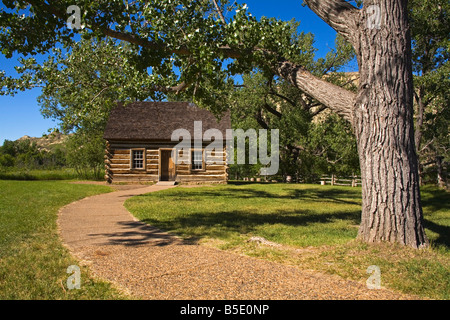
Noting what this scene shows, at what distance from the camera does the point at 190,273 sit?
4836 millimetres

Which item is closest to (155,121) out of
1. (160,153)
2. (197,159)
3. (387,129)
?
(160,153)

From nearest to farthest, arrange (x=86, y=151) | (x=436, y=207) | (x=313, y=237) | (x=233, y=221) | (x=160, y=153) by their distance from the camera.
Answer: (x=313, y=237), (x=233, y=221), (x=436, y=207), (x=160, y=153), (x=86, y=151)

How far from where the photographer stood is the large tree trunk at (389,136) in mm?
5770

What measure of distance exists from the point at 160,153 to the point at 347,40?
19.7m

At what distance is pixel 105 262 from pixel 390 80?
590 cm

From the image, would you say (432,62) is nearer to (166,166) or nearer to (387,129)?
(387,129)

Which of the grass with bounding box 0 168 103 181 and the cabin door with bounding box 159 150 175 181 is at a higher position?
the cabin door with bounding box 159 150 175 181

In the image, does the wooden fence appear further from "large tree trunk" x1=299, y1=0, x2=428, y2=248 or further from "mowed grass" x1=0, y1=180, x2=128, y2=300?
"mowed grass" x1=0, y1=180, x2=128, y2=300

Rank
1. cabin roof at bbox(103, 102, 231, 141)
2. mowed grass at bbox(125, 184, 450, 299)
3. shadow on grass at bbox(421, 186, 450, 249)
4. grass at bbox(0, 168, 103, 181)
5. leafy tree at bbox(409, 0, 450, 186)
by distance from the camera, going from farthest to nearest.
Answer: grass at bbox(0, 168, 103, 181) → cabin roof at bbox(103, 102, 231, 141) → leafy tree at bbox(409, 0, 450, 186) → shadow on grass at bbox(421, 186, 450, 249) → mowed grass at bbox(125, 184, 450, 299)

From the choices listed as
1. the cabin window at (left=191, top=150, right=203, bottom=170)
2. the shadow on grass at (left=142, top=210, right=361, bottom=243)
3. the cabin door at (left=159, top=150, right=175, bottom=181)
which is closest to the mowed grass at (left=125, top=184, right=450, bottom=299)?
the shadow on grass at (left=142, top=210, right=361, bottom=243)

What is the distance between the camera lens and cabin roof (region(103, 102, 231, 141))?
24719 millimetres

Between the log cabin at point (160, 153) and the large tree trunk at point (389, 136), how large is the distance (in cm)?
1898
